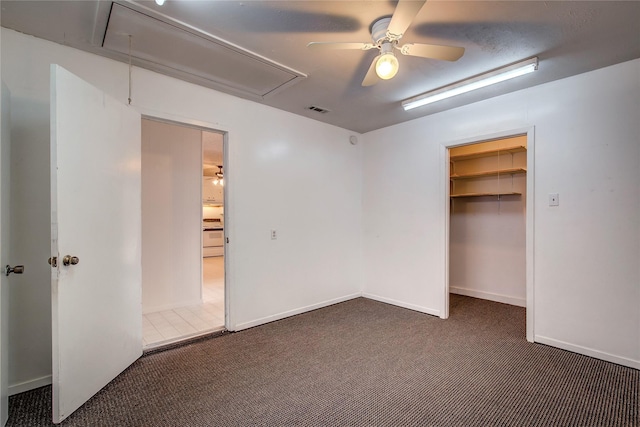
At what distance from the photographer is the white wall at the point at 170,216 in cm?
375

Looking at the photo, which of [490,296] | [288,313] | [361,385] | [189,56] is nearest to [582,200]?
[490,296]

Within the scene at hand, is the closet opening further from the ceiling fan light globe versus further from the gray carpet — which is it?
the ceiling fan light globe

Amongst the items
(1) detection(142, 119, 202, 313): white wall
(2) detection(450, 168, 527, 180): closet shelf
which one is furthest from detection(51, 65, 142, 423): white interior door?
(2) detection(450, 168, 527, 180): closet shelf

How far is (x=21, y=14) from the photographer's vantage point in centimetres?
187

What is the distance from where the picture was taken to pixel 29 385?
2062 millimetres

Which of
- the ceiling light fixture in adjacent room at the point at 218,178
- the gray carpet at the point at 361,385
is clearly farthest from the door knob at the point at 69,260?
the ceiling light fixture in adjacent room at the point at 218,178

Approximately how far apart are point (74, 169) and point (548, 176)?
389 centimetres

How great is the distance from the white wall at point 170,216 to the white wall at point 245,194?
1.16 m

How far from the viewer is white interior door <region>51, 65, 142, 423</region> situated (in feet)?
5.74

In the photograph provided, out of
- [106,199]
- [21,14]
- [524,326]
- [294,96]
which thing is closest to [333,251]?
[294,96]

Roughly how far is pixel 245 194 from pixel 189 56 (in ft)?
4.58

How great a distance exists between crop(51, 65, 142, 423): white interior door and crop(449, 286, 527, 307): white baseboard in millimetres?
4351

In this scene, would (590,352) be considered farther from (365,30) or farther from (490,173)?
(365,30)

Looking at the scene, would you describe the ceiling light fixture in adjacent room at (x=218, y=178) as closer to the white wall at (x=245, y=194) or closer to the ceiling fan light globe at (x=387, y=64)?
the white wall at (x=245, y=194)
